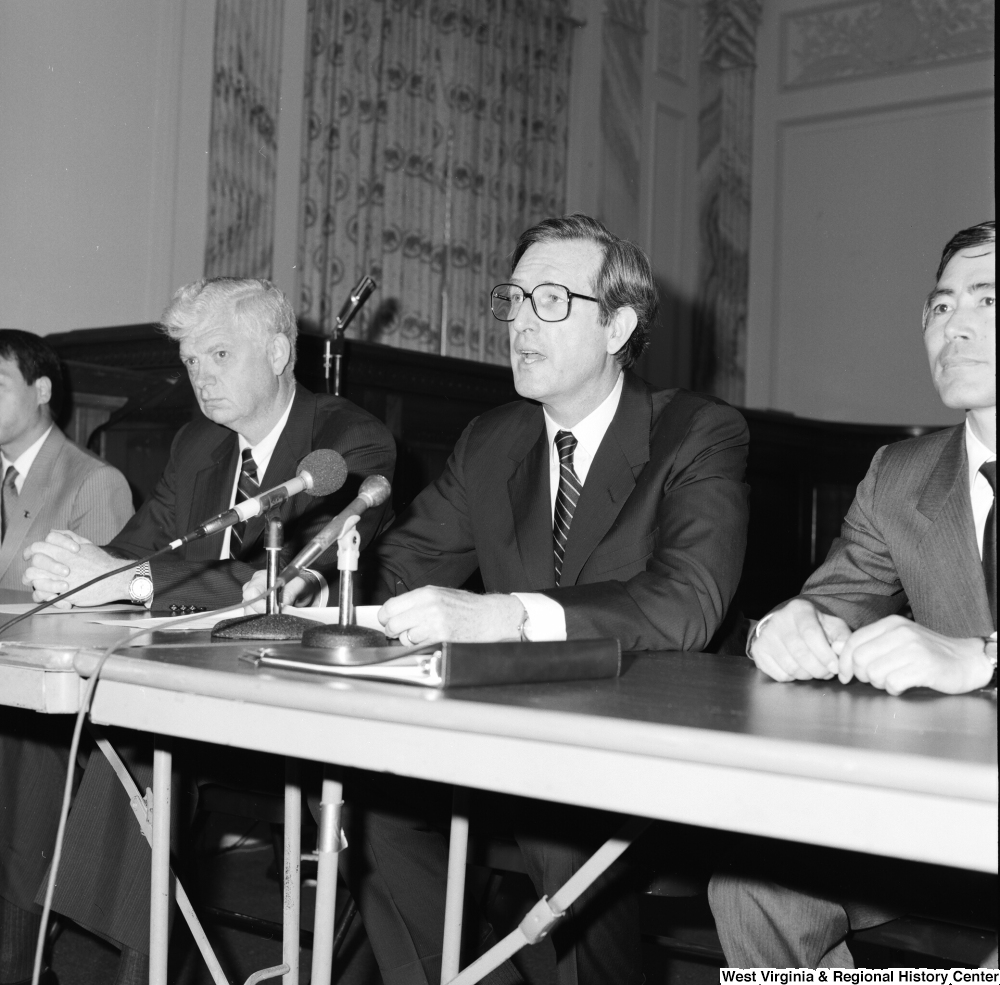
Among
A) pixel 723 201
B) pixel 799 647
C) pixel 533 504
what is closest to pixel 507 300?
pixel 533 504

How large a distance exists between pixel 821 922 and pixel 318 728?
81cm

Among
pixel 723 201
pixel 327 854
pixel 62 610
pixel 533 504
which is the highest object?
pixel 723 201

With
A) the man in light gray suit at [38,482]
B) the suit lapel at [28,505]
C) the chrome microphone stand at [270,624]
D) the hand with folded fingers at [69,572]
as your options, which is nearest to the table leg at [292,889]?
the chrome microphone stand at [270,624]

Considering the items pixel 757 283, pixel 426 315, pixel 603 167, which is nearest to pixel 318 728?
pixel 426 315

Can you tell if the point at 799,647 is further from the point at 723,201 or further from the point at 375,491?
the point at 723,201

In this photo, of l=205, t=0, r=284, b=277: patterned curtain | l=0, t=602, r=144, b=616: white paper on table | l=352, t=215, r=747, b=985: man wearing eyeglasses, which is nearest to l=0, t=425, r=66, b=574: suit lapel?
l=0, t=602, r=144, b=616: white paper on table

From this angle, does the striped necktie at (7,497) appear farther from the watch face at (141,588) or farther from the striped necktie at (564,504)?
the striped necktie at (564,504)

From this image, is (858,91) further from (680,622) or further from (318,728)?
(318,728)

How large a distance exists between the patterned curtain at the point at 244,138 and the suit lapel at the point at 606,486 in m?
3.61

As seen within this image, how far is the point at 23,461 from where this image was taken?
11.7ft

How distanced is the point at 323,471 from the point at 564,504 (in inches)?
22.3

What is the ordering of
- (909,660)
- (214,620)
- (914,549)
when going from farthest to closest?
1. (214,620)
2. (914,549)
3. (909,660)

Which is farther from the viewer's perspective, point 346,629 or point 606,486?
point 606,486

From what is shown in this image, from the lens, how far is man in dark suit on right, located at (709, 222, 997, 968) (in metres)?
1.38
